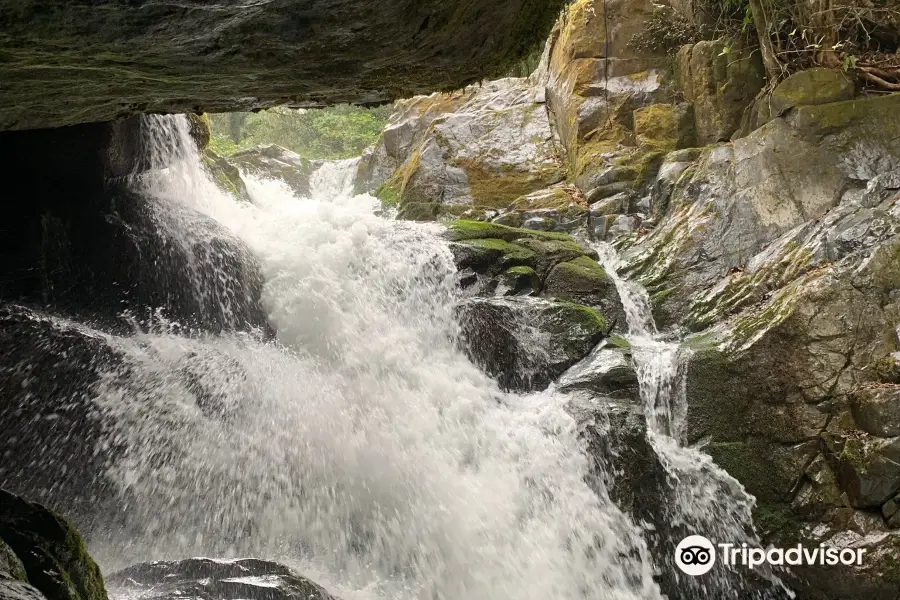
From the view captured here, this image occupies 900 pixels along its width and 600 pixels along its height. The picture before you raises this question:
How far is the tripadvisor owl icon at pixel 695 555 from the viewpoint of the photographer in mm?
6477

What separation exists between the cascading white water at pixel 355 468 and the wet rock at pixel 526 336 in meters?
0.26

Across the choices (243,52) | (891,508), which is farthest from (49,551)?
(891,508)

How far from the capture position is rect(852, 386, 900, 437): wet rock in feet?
20.9

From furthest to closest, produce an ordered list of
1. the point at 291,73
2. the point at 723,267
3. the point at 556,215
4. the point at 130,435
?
the point at 556,215 → the point at 723,267 → the point at 130,435 → the point at 291,73

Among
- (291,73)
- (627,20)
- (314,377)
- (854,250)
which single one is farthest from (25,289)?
(627,20)

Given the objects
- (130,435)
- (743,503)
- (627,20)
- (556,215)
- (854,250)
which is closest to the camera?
(130,435)

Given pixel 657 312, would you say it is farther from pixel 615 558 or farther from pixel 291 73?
pixel 291 73

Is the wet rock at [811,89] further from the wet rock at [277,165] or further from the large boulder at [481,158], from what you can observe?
the wet rock at [277,165]

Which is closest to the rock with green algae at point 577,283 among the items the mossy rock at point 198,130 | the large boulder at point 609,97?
the large boulder at point 609,97

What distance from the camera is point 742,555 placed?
21.8 feet

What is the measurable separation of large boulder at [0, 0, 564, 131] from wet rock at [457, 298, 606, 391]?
13.7 ft

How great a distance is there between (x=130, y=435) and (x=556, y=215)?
8.24 meters

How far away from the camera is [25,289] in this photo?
20.8 feet

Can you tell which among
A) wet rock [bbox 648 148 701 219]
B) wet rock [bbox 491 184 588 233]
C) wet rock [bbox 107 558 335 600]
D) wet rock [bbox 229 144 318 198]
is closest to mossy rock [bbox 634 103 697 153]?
wet rock [bbox 648 148 701 219]
